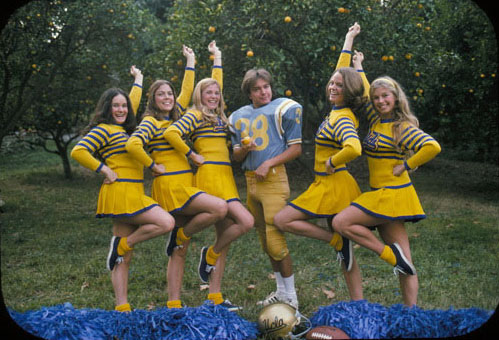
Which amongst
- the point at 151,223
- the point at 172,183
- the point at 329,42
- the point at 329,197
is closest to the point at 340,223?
the point at 329,197

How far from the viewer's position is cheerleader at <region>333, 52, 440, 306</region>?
3514mm

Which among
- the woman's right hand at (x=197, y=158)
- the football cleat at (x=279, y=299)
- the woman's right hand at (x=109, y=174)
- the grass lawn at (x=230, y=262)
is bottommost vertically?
the grass lawn at (x=230, y=262)

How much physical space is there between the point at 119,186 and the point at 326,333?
2035mm

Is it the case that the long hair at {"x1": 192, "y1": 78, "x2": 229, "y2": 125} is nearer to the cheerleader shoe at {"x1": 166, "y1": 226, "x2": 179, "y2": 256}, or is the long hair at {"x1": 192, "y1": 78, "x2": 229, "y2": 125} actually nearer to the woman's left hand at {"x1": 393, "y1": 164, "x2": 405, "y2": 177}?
the cheerleader shoe at {"x1": 166, "y1": 226, "x2": 179, "y2": 256}

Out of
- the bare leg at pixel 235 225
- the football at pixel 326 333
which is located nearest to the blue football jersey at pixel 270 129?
the bare leg at pixel 235 225

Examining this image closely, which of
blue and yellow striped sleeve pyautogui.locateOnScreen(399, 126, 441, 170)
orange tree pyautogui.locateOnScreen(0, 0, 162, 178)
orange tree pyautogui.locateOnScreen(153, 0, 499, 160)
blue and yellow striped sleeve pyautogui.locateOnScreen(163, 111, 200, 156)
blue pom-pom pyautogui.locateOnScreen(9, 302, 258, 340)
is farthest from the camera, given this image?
orange tree pyautogui.locateOnScreen(0, 0, 162, 178)

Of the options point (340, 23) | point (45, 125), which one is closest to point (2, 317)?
point (340, 23)

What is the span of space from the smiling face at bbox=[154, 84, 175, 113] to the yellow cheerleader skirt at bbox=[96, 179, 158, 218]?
2.41 ft

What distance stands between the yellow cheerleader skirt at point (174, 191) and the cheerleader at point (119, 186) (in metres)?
0.11

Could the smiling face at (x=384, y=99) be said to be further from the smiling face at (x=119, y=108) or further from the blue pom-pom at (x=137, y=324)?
the smiling face at (x=119, y=108)

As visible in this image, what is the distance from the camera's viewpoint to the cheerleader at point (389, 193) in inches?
138

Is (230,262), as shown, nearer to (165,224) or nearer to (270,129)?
(165,224)

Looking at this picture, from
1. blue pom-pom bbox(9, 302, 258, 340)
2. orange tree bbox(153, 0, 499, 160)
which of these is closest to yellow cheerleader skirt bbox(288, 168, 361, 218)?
blue pom-pom bbox(9, 302, 258, 340)

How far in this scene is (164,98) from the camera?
396 cm
